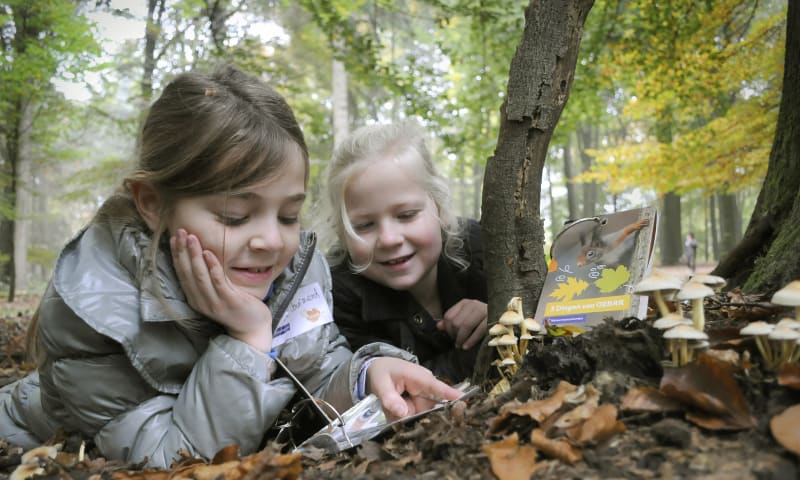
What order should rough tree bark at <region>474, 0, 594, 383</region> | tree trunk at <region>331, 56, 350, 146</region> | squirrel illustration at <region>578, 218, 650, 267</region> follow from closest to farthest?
squirrel illustration at <region>578, 218, 650, 267</region>, rough tree bark at <region>474, 0, 594, 383</region>, tree trunk at <region>331, 56, 350, 146</region>

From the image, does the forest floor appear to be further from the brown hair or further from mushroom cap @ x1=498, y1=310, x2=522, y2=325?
the brown hair

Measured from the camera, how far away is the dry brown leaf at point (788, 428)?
0.99 m

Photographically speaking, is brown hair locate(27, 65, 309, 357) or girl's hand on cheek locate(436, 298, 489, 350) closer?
brown hair locate(27, 65, 309, 357)

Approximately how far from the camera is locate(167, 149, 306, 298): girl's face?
2.03m

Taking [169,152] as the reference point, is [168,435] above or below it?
below

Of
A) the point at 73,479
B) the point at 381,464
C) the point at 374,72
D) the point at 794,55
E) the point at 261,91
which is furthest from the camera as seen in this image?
the point at 374,72

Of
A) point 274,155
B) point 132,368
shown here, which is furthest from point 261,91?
point 132,368

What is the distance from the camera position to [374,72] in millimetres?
7047

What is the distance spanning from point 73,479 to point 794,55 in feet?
13.0

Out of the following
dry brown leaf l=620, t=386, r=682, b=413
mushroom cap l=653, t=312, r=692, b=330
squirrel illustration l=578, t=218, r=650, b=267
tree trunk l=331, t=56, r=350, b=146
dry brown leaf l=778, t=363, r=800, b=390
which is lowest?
dry brown leaf l=620, t=386, r=682, b=413

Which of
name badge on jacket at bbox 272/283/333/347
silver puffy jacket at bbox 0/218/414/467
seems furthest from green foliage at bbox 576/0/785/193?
silver puffy jacket at bbox 0/218/414/467

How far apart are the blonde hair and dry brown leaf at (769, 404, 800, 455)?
2100 mm

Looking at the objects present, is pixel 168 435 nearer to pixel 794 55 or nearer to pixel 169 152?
pixel 169 152

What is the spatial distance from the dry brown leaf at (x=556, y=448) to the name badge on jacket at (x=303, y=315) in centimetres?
143
